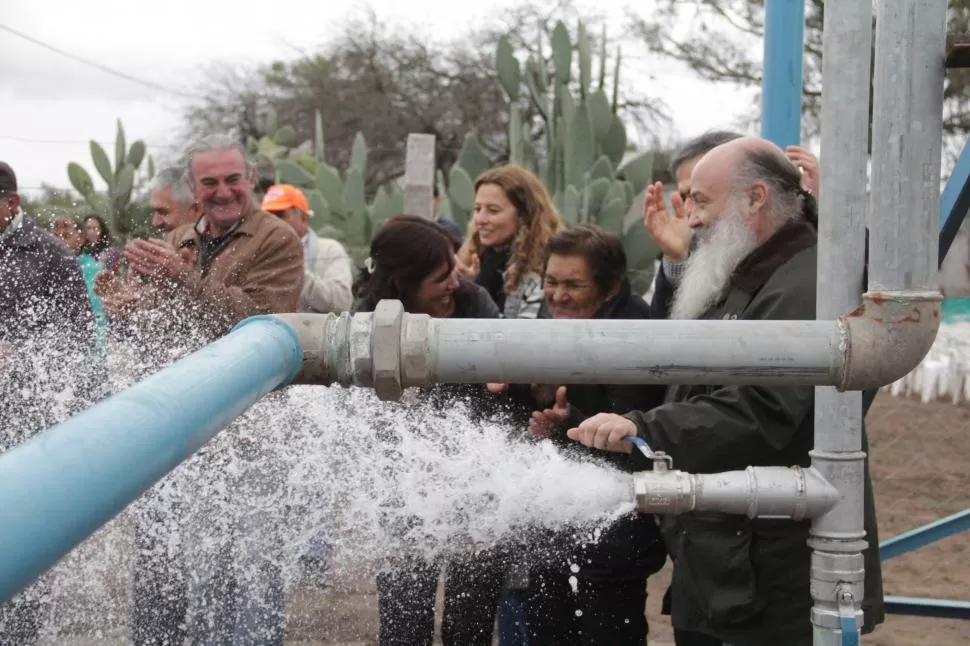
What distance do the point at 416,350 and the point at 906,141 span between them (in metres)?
0.60

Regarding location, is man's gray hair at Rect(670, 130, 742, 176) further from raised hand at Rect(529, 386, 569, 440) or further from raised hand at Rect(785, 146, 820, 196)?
raised hand at Rect(529, 386, 569, 440)

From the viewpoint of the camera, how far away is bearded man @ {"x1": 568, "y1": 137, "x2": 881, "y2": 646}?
2074mm

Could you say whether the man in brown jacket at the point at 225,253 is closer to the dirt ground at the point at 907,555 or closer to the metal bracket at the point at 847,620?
the dirt ground at the point at 907,555

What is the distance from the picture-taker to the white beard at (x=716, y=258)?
7.84 feet

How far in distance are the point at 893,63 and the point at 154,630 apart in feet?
8.16

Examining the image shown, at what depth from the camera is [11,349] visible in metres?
3.13

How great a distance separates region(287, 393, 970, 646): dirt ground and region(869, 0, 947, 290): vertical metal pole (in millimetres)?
2203

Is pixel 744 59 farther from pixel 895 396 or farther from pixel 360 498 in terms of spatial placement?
pixel 360 498

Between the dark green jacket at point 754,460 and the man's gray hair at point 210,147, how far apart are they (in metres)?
1.64

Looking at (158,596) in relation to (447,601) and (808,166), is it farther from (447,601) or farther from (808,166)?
(808,166)

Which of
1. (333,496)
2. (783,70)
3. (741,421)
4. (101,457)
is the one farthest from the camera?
(783,70)

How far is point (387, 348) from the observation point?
1.21 m

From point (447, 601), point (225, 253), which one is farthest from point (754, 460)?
point (225, 253)

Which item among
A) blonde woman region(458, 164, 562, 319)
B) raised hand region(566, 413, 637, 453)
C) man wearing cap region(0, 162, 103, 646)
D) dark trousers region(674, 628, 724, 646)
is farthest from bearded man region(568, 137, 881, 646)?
man wearing cap region(0, 162, 103, 646)
